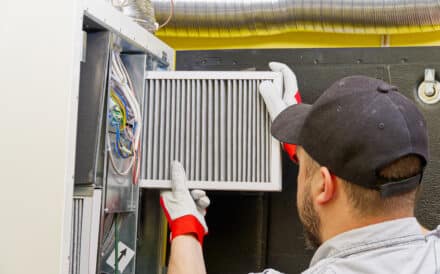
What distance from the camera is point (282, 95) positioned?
1486mm

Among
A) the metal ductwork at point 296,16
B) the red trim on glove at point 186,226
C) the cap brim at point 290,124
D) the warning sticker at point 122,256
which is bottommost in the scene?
the warning sticker at point 122,256

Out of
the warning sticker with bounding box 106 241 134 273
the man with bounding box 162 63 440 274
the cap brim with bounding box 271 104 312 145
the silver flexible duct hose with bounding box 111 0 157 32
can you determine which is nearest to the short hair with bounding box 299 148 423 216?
the man with bounding box 162 63 440 274

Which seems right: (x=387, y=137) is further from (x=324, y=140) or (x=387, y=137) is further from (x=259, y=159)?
(x=259, y=159)

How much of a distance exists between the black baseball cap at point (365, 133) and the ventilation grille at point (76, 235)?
49 cm

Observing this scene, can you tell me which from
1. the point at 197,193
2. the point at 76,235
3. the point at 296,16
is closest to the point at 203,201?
the point at 197,193

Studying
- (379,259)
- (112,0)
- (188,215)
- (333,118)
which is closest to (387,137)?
(333,118)

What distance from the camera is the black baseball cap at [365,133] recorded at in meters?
0.96

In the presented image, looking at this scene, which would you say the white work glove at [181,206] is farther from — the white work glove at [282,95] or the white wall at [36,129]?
the white wall at [36,129]

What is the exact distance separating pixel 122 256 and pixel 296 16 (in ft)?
3.08

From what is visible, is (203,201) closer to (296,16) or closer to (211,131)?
(211,131)

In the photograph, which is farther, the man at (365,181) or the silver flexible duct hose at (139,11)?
the silver flexible duct hose at (139,11)

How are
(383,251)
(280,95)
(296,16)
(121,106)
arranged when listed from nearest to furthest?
(383,251) → (121,106) → (280,95) → (296,16)

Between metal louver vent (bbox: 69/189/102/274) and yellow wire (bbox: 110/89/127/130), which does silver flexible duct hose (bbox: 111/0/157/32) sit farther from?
metal louver vent (bbox: 69/189/102/274)

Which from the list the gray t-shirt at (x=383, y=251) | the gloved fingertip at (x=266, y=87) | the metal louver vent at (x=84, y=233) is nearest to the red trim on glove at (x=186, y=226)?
the metal louver vent at (x=84, y=233)
